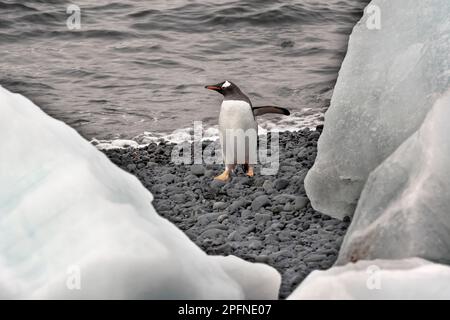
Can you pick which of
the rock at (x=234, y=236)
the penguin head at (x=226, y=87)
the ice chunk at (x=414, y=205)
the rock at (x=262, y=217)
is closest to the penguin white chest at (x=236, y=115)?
the penguin head at (x=226, y=87)

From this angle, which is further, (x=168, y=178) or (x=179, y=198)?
(x=168, y=178)

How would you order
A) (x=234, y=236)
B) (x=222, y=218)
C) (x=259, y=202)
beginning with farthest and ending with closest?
(x=259, y=202), (x=222, y=218), (x=234, y=236)

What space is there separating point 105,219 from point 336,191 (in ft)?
10.1

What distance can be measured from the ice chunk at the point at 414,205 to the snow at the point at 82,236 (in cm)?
74

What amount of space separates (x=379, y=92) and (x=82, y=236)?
3.11m

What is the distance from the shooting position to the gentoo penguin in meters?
8.81

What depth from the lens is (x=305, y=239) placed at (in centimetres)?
664

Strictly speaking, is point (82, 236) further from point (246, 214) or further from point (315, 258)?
point (246, 214)

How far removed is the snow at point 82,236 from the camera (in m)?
4.00

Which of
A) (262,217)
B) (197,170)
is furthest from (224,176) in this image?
(262,217)

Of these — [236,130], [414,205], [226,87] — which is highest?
[414,205]

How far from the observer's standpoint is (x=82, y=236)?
4223mm

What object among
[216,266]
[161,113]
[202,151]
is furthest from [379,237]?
[161,113]
